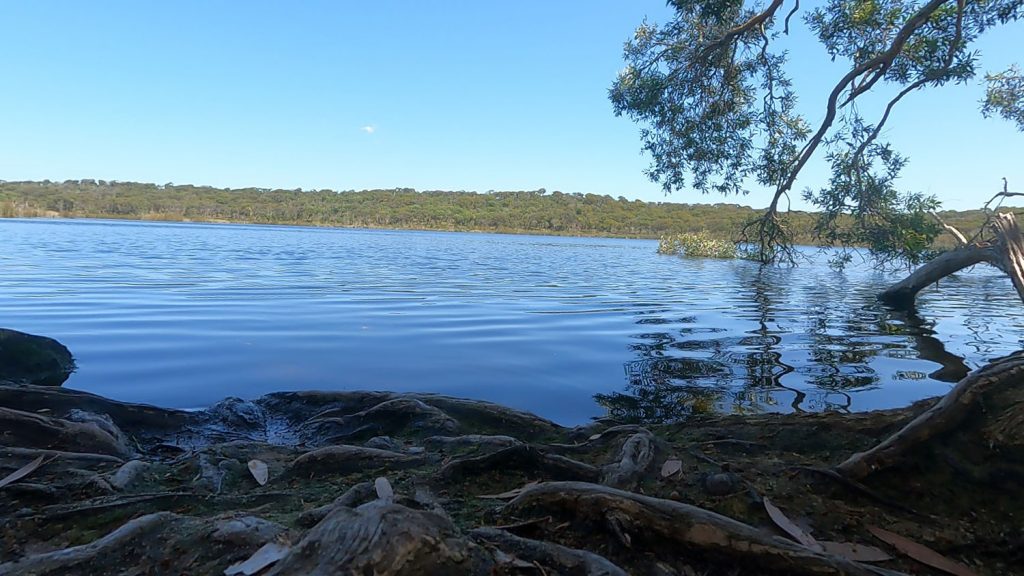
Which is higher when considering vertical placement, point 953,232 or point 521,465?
point 953,232

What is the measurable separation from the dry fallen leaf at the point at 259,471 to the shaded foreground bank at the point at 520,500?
23mm

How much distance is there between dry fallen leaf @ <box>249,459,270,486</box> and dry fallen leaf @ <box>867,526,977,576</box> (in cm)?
339

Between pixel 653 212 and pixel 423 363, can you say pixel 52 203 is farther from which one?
pixel 423 363

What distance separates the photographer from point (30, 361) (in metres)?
6.65

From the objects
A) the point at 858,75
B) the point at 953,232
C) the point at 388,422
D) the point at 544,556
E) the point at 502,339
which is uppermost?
the point at 858,75

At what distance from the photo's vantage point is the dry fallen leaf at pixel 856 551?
254cm

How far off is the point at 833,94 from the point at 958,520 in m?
8.77

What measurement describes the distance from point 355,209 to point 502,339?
124466mm

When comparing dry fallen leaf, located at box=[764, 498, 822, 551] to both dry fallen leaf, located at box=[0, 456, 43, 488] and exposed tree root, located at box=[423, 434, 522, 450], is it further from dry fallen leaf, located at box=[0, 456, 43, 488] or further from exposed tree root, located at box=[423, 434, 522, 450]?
dry fallen leaf, located at box=[0, 456, 43, 488]

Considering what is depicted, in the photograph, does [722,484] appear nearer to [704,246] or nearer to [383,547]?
[383,547]

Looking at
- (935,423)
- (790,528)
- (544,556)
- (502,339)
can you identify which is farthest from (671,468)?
(502,339)

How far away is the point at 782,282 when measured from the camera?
84.9 ft

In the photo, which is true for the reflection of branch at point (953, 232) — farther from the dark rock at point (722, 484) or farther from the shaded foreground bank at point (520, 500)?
the dark rock at point (722, 484)

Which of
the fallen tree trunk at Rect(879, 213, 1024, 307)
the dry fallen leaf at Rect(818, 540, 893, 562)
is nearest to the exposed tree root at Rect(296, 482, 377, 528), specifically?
the dry fallen leaf at Rect(818, 540, 893, 562)
